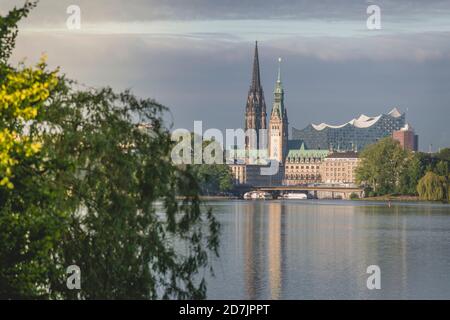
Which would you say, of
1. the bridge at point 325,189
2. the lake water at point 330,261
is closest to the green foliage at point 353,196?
the bridge at point 325,189

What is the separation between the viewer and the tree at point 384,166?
442 ft

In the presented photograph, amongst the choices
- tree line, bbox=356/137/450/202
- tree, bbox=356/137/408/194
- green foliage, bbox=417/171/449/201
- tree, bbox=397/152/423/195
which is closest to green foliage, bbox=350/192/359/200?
tree line, bbox=356/137/450/202

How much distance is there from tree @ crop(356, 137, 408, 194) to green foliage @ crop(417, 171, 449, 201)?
27.2 m

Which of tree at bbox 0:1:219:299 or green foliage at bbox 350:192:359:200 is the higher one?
green foliage at bbox 350:192:359:200

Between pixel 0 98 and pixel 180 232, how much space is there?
4.92m

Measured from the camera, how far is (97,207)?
15.5m

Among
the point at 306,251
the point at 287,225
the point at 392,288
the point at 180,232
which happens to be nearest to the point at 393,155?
the point at 287,225

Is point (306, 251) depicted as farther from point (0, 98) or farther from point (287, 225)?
point (0, 98)

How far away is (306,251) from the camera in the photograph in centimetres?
4288

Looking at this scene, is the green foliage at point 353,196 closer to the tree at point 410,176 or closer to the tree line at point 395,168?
the tree line at point 395,168

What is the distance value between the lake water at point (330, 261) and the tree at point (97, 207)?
10.9m

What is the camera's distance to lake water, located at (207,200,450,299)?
28812 millimetres

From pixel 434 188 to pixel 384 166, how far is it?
33012mm

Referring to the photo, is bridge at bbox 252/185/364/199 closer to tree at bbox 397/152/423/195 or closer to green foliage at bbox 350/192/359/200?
green foliage at bbox 350/192/359/200
